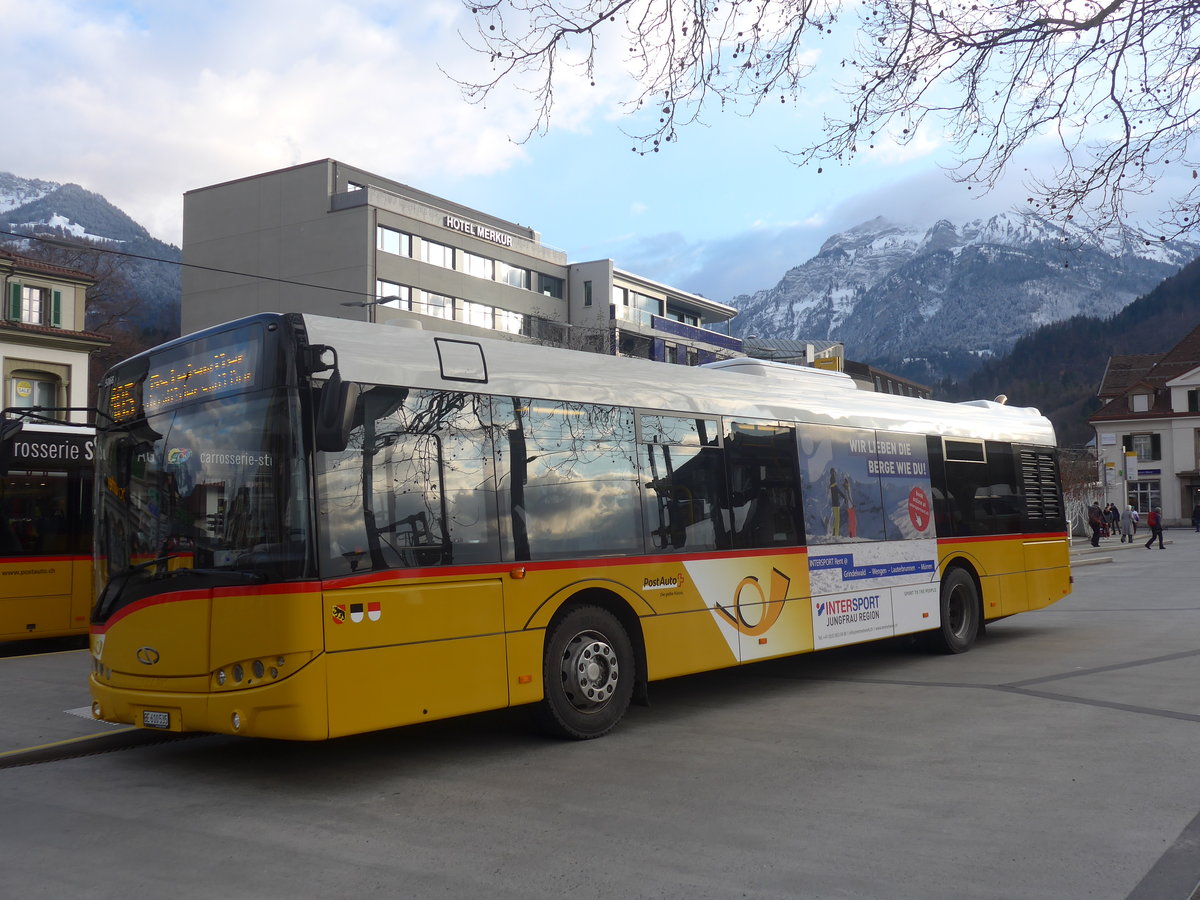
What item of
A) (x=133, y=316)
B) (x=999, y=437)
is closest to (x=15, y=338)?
(x=133, y=316)

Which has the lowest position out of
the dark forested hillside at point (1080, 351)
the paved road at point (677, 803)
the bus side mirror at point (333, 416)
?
the paved road at point (677, 803)

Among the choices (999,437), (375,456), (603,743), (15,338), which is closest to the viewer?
(375,456)

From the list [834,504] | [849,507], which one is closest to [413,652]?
[834,504]

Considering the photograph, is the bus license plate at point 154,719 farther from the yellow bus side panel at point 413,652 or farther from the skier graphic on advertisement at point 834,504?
the skier graphic on advertisement at point 834,504

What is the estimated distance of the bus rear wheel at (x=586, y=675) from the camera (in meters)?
7.70

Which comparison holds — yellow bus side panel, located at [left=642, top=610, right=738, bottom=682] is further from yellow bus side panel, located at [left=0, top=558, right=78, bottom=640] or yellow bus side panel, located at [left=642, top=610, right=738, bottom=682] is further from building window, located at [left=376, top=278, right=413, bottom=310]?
building window, located at [left=376, top=278, right=413, bottom=310]

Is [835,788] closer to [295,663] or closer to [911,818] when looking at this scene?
[911,818]

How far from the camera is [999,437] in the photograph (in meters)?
13.6

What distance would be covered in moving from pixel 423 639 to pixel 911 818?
10.2 ft

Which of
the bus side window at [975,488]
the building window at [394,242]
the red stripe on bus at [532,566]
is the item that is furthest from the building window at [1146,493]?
the red stripe on bus at [532,566]

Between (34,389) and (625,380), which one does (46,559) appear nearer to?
(625,380)

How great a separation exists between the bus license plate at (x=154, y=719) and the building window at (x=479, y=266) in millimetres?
55910

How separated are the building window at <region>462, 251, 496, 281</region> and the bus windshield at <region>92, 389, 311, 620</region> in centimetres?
5504

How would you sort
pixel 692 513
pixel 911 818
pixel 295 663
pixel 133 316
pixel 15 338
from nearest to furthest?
pixel 911 818 < pixel 295 663 < pixel 692 513 < pixel 15 338 < pixel 133 316
